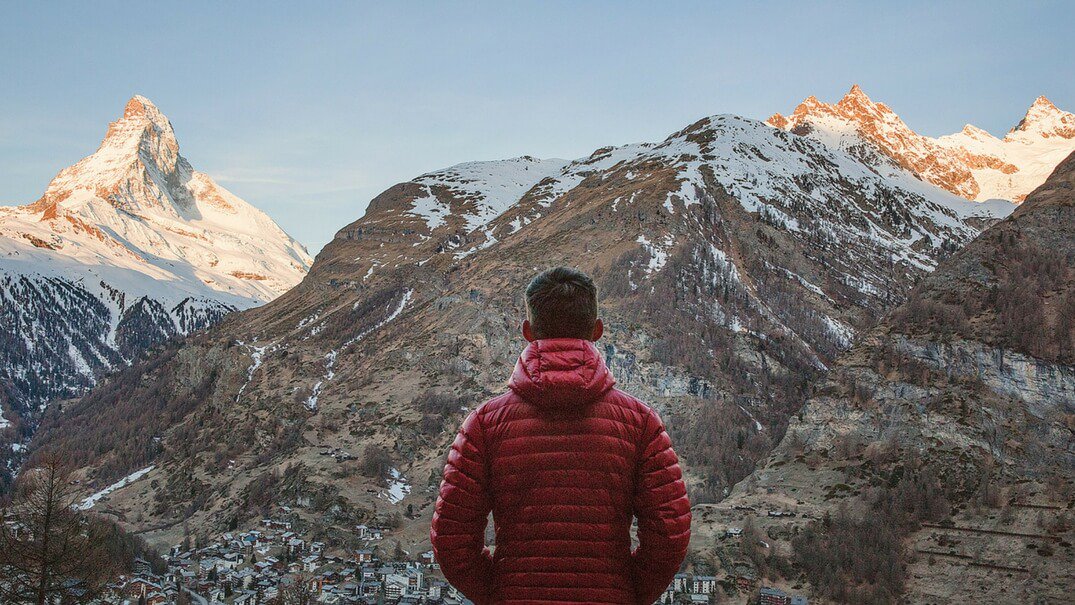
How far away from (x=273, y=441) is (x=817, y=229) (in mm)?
85572

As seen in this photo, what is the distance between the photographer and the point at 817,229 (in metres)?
140

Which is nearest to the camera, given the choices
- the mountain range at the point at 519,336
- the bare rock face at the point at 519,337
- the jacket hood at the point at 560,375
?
the jacket hood at the point at 560,375

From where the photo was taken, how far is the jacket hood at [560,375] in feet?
19.9

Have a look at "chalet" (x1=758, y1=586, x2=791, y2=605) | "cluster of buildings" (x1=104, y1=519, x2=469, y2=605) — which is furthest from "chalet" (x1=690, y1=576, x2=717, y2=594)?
"cluster of buildings" (x1=104, y1=519, x2=469, y2=605)

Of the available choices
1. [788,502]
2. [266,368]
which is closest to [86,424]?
[266,368]

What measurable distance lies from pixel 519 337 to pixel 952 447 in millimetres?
47965

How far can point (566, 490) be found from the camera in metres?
6.26

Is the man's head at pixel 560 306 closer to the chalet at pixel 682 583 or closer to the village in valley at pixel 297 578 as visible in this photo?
the village in valley at pixel 297 578

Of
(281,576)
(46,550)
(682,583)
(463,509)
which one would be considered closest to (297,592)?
(281,576)

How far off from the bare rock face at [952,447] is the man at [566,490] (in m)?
63.9

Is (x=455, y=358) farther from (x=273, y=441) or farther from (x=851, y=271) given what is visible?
(x=851, y=271)

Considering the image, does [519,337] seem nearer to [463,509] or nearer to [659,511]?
[463,509]

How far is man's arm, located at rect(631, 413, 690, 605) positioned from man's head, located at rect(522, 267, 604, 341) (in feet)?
2.72

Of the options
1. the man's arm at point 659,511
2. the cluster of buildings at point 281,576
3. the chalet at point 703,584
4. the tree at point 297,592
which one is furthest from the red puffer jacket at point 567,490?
the tree at point 297,592
